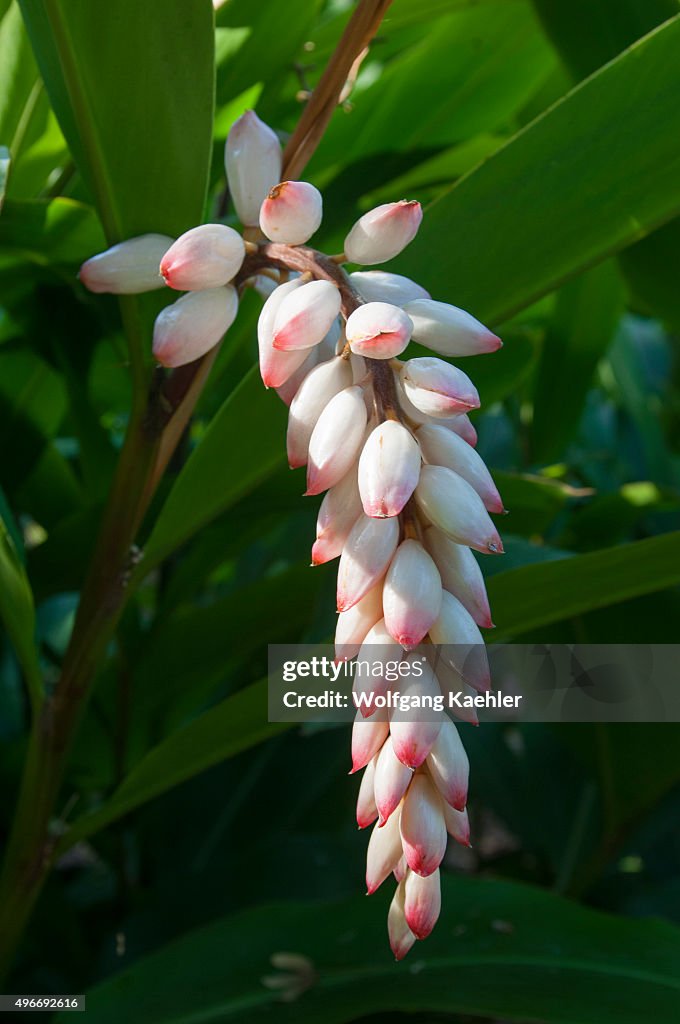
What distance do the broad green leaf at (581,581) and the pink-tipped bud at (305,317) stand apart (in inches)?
10.0

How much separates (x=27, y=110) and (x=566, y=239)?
42cm

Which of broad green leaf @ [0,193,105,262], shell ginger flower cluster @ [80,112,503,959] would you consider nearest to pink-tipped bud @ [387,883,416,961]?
shell ginger flower cluster @ [80,112,503,959]

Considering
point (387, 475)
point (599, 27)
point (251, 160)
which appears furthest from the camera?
point (599, 27)

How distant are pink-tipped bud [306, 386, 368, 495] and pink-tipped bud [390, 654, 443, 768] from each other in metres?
0.08

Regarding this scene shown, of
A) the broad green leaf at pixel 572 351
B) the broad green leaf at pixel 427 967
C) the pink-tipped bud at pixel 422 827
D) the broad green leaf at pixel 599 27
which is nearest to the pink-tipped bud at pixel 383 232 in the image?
the pink-tipped bud at pixel 422 827

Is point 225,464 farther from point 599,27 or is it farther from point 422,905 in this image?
point 599,27

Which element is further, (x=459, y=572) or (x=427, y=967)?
(x=427, y=967)

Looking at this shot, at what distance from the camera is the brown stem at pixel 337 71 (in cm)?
46

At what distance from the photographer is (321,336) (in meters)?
0.35

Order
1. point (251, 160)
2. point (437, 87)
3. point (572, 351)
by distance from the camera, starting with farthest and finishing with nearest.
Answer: point (572, 351)
point (437, 87)
point (251, 160)

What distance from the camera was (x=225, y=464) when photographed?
547 millimetres

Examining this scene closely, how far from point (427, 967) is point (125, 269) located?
1.69 ft

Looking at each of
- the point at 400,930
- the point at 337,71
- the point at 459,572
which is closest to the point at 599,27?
the point at 337,71

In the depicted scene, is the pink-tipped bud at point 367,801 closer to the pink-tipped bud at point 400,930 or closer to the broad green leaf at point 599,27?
the pink-tipped bud at point 400,930
